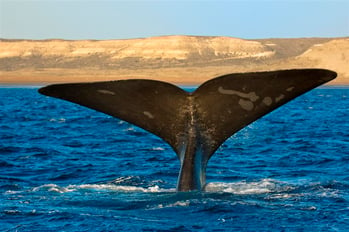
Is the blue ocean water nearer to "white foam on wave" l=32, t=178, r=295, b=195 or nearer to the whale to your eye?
"white foam on wave" l=32, t=178, r=295, b=195

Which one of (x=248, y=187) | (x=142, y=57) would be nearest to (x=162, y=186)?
(x=248, y=187)

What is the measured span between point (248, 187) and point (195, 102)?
2823mm

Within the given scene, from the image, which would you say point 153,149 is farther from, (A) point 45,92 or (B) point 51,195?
(A) point 45,92

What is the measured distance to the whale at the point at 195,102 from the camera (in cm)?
803

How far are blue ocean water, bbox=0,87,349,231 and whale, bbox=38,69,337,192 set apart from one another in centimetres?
74

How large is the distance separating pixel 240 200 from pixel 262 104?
183 cm

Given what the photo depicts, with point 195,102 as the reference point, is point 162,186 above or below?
below

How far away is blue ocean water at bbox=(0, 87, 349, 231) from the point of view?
866 cm

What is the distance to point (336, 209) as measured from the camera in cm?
936

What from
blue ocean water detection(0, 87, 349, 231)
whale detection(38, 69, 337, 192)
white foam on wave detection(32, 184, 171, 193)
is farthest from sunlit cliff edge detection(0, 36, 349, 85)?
whale detection(38, 69, 337, 192)

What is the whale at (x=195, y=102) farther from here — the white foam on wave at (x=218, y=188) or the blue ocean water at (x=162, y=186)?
the white foam on wave at (x=218, y=188)

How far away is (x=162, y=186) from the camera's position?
11.4m

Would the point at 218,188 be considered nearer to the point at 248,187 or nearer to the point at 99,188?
Answer: the point at 248,187

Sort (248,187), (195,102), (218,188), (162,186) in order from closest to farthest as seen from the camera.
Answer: (195,102)
(218,188)
(248,187)
(162,186)
